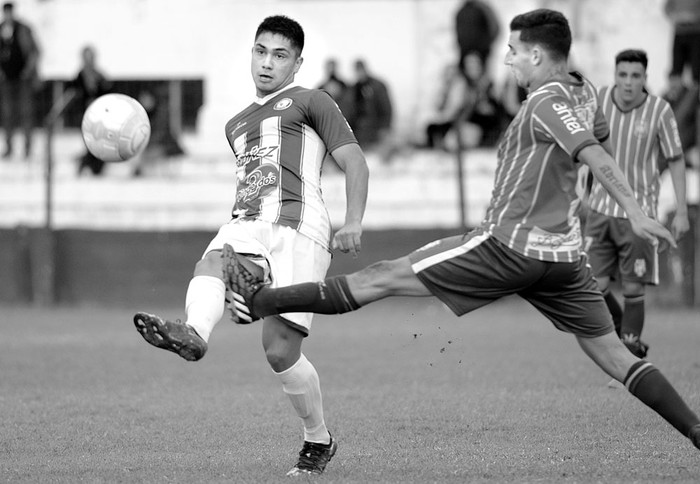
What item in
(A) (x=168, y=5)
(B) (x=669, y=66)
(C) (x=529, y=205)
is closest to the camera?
(C) (x=529, y=205)

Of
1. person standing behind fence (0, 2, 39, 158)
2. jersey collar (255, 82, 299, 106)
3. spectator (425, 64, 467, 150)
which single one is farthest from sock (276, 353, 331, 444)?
person standing behind fence (0, 2, 39, 158)

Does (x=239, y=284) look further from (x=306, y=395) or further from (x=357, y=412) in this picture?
(x=357, y=412)

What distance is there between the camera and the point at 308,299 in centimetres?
573

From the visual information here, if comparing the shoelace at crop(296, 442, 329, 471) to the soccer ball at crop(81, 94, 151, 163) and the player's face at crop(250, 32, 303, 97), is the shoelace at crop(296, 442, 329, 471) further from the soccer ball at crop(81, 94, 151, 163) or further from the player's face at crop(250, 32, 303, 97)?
the soccer ball at crop(81, 94, 151, 163)

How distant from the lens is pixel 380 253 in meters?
16.8

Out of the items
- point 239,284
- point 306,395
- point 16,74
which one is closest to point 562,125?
point 239,284

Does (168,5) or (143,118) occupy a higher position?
(168,5)

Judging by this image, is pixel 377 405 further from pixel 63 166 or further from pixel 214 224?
pixel 63 166

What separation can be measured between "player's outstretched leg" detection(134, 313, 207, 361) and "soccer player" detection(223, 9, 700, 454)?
32 cm

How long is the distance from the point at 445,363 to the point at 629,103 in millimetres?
3040

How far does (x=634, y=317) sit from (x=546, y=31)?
396 centimetres

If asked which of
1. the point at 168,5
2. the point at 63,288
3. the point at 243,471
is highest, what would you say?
the point at 168,5

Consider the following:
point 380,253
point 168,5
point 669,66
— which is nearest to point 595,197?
point 380,253

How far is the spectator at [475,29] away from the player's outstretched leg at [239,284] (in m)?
13.9
